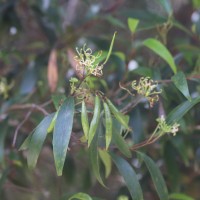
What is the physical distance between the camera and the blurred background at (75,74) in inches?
43.0

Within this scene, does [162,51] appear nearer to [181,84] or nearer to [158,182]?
[181,84]

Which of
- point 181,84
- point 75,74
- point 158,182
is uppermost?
point 181,84

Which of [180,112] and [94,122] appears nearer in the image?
[94,122]

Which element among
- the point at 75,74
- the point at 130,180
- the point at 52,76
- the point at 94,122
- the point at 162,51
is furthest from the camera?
the point at 75,74

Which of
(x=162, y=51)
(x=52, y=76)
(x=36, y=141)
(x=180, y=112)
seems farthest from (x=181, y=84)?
(x=52, y=76)

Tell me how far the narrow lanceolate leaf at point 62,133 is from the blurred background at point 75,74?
0.24 meters

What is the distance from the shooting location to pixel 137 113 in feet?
3.49

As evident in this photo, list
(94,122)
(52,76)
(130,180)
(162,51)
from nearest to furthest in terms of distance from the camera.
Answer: (94,122), (130,180), (162,51), (52,76)

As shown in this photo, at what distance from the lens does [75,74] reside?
1333 millimetres

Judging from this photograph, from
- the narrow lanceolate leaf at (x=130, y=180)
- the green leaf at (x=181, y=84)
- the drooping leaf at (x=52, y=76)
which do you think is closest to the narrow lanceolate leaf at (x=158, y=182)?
the narrow lanceolate leaf at (x=130, y=180)

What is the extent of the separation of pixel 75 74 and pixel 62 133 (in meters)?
0.65

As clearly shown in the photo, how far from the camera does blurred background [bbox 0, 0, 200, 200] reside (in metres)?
1.09

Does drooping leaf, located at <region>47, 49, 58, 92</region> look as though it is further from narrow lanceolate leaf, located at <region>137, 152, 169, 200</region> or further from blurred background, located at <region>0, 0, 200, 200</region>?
narrow lanceolate leaf, located at <region>137, 152, 169, 200</region>

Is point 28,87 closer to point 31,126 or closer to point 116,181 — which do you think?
point 31,126
